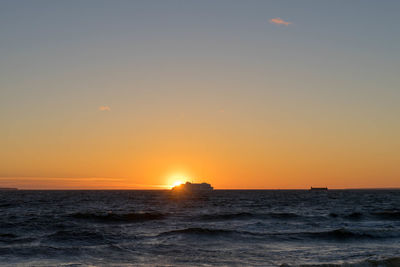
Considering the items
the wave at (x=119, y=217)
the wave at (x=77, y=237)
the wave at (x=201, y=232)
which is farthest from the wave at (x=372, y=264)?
the wave at (x=119, y=217)

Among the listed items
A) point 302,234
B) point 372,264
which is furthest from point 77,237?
point 372,264

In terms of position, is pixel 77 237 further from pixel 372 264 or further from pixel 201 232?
pixel 372 264

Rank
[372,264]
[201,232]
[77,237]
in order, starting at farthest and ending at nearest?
[201,232] < [77,237] < [372,264]

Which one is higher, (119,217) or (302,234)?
(302,234)

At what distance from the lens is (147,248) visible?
24.9 m

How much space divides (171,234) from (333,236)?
40.5 feet

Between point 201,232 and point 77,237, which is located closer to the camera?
point 77,237

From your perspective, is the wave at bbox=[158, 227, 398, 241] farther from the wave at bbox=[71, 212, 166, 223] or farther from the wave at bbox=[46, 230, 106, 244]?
the wave at bbox=[71, 212, 166, 223]

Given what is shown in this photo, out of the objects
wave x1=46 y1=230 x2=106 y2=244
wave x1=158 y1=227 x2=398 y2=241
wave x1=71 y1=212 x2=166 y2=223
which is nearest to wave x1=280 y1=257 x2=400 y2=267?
wave x1=158 y1=227 x2=398 y2=241

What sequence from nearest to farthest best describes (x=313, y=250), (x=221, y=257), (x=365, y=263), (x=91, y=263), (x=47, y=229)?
(x=365, y=263) → (x=91, y=263) → (x=221, y=257) → (x=313, y=250) → (x=47, y=229)

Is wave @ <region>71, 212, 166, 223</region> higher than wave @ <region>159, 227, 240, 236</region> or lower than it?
lower

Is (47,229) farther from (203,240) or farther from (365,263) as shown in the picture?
(365,263)

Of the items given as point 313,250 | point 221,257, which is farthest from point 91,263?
point 313,250

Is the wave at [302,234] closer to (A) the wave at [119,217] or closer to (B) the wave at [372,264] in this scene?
(B) the wave at [372,264]
